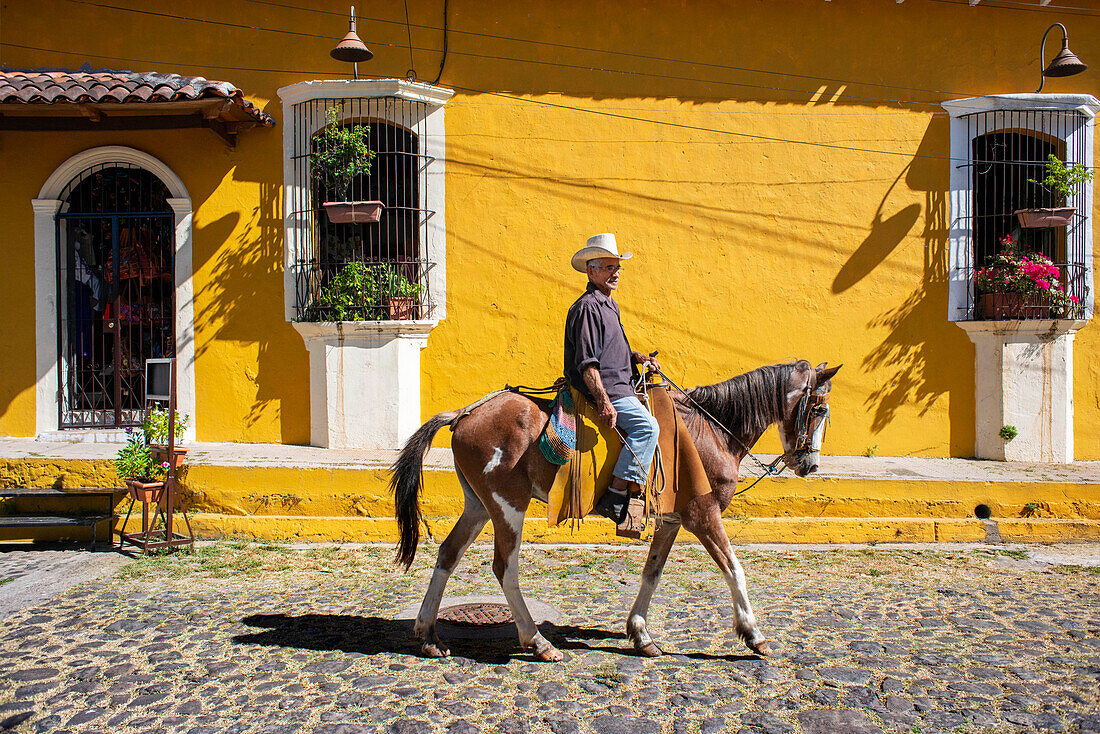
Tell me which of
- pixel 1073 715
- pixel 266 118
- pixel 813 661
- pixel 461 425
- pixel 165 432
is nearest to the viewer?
pixel 1073 715

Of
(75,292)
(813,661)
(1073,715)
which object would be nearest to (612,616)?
(813,661)

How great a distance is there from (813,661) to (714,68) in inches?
261

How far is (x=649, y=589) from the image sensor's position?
4750 mm

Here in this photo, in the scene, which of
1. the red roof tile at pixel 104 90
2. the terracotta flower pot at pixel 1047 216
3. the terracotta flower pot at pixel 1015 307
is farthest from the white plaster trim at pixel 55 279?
the terracotta flower pot at pixel 1047 216

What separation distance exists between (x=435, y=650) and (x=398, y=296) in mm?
4702

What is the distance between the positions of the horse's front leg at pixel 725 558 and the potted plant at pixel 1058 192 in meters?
6.10

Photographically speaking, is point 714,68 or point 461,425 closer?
point 461,425

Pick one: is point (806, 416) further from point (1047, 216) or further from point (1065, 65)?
point (1065, 65)

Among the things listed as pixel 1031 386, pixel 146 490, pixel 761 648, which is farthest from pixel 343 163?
pixel 1031 386

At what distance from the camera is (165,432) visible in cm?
715

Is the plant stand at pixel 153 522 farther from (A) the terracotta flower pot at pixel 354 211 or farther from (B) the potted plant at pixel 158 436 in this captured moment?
(A) the terracotta flower pot at pixel 354 211

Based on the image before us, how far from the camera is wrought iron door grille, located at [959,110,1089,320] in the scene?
8.84 m

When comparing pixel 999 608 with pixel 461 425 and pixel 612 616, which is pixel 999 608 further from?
pixel 461 425

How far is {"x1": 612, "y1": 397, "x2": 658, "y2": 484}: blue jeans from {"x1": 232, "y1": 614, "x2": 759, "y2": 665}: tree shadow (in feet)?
3.42
